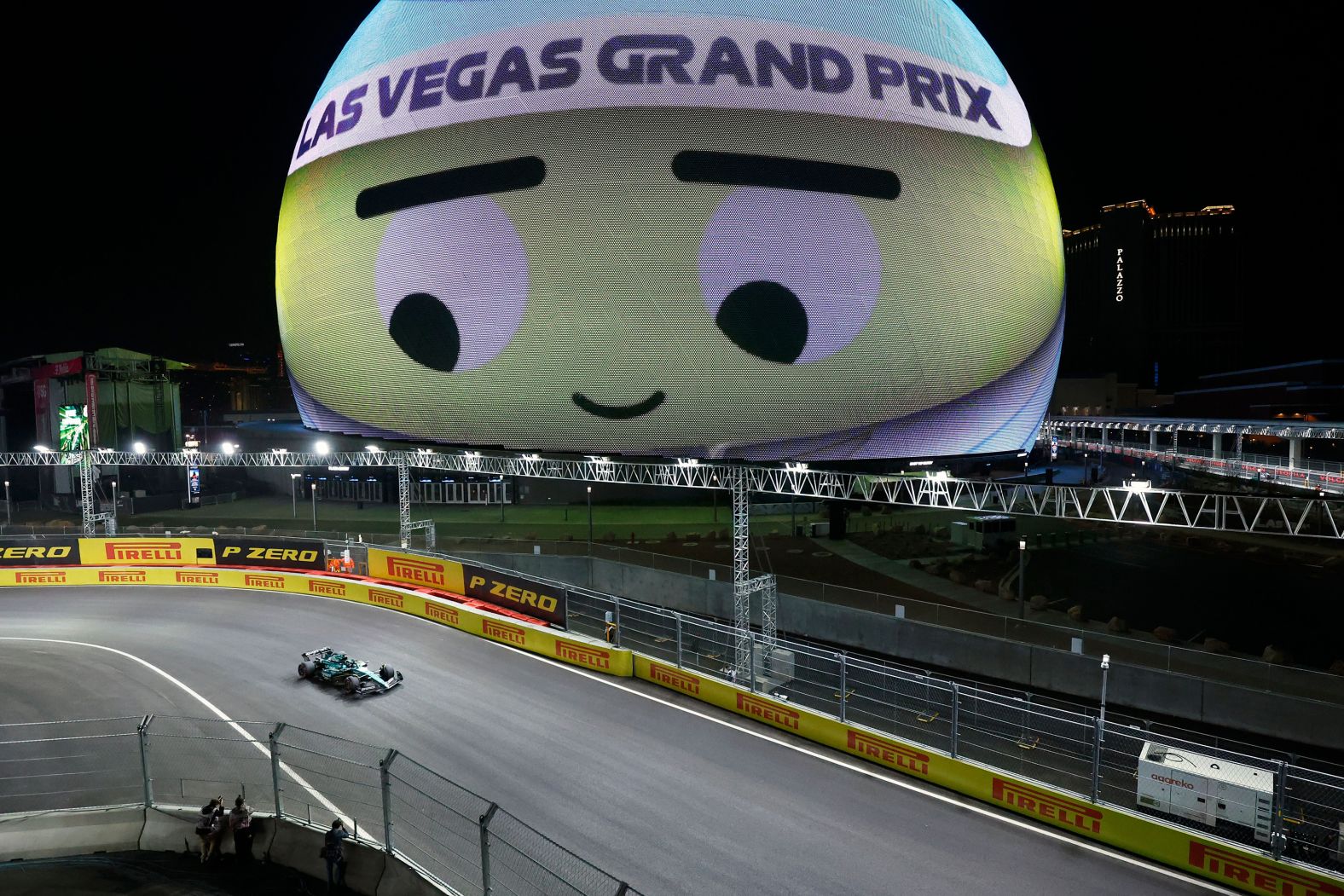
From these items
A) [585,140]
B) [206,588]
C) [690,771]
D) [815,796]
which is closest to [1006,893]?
[815,796]

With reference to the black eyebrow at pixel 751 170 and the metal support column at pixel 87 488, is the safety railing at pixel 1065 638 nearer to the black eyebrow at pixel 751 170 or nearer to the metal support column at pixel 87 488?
the black eyebrow at pixel 751 170

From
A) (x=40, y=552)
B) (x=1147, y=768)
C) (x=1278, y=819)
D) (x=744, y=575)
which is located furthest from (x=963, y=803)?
(x=40, y=552)

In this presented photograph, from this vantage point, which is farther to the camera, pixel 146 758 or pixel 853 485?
pixel 853 485

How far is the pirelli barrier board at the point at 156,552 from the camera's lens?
26.6 metres

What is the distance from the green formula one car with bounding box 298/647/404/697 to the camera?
51.6 ft

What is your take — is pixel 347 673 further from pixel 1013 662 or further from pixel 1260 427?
pixel 1260 427

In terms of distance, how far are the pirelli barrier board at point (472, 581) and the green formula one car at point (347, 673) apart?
4.06 metres

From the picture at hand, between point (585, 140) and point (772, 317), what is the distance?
18.8ft

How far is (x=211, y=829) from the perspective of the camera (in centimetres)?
1038

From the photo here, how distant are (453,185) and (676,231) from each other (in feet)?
18.4

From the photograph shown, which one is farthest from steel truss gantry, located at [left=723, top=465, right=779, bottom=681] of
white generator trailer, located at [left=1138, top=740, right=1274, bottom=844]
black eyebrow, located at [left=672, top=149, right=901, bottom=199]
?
white generator trailer, located at [left=1138, top=740, right=1274, bottom=844]

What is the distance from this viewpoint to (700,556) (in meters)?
32.9

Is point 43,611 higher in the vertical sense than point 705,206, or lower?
lower

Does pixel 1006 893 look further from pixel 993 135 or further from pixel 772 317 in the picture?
pixel 993 135
